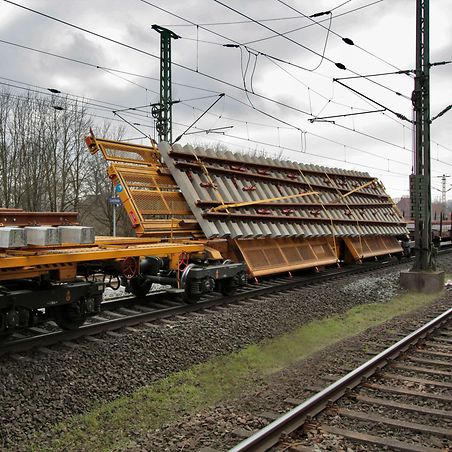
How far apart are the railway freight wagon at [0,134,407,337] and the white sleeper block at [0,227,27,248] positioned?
0.01 metres

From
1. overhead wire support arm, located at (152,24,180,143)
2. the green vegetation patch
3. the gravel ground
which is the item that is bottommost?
the green vegetation patch

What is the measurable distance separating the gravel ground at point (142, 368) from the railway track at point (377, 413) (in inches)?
15.3

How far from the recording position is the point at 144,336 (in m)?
6.83

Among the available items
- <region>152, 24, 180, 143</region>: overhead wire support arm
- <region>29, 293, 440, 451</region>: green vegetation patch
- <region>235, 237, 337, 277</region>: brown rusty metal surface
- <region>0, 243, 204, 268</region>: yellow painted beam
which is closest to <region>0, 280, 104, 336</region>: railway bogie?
<region>0, 243, 204, 268</region>: yellow painted beam

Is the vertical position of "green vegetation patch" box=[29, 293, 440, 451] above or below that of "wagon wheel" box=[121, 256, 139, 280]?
below

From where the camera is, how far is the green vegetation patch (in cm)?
432

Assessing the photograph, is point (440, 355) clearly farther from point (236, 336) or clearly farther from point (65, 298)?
point (65, 298)

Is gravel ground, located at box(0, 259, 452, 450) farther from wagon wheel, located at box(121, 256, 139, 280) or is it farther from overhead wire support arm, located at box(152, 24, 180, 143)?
overhead wire support arm, located at box(152, 24, 180, 143)

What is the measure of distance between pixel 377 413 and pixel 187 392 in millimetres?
2011

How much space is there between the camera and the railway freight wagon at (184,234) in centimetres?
609

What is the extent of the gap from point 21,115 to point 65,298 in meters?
23.2

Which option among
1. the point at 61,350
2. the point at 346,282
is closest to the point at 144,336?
the point at 61,350

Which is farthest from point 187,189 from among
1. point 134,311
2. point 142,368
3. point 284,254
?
point 142,368

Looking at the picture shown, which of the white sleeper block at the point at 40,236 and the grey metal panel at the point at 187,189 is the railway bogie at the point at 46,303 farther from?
the grey metal panel at the point at 187,189
